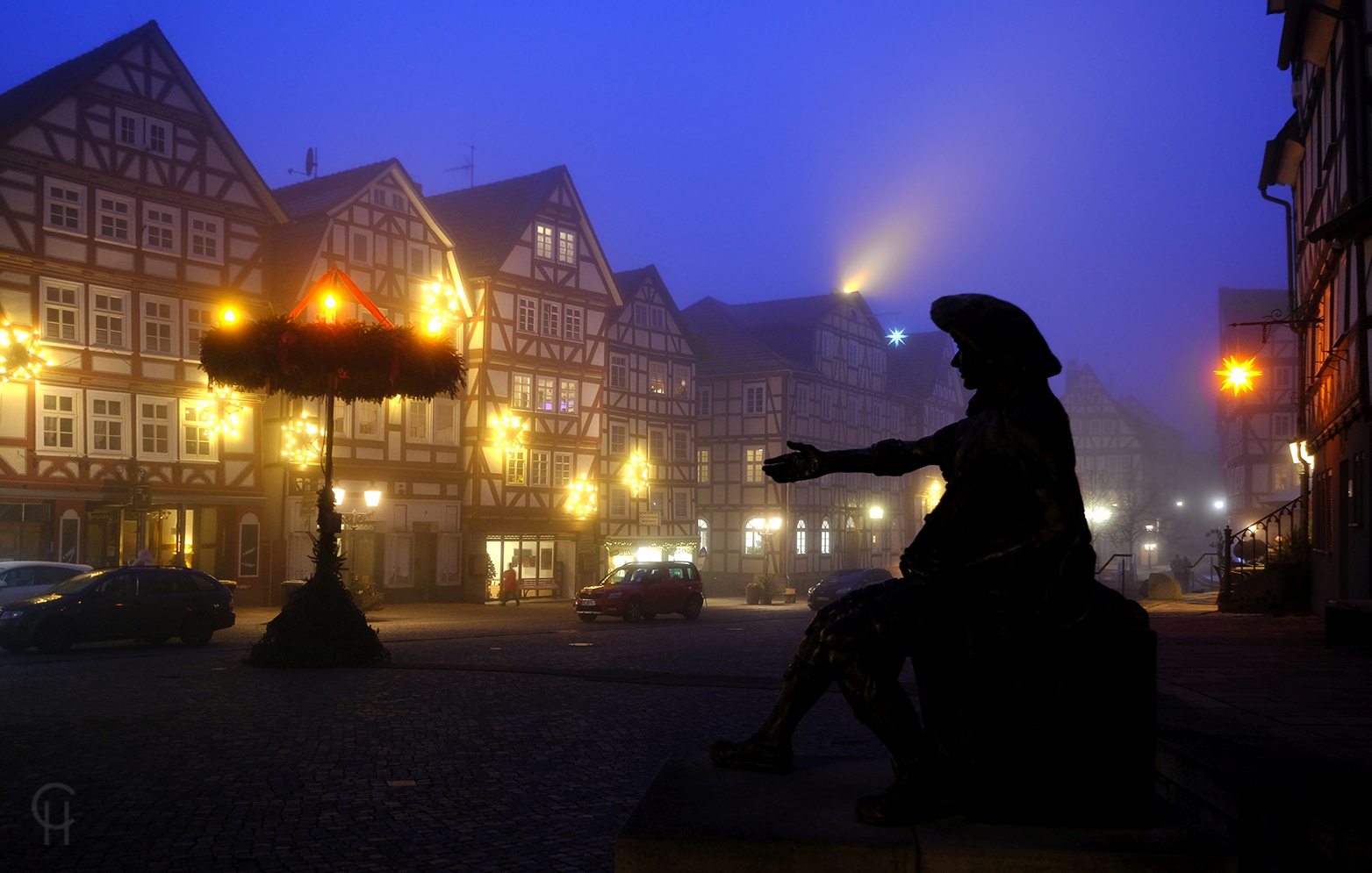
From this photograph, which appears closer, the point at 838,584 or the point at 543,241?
the point at 838,584

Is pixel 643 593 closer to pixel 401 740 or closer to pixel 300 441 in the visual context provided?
pixel 300 441

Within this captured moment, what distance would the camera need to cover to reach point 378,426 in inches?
1468

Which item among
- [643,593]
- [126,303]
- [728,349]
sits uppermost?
[728,349]

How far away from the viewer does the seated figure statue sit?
151 inches

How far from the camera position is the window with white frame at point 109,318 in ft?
101

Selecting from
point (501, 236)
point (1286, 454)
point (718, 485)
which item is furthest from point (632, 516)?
point (1286, 454)

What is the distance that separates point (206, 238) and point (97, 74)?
190 inches

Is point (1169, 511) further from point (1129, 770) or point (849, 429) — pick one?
point (1129, 770)

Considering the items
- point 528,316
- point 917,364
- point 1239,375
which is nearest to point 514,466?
point 528,316

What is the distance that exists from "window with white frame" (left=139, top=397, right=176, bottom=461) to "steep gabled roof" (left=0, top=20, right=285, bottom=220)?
646 cm

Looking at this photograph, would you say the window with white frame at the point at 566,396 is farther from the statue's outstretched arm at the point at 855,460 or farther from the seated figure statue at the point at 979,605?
the seated figure statue at the point at 979,605

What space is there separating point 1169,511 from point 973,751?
3487 inches

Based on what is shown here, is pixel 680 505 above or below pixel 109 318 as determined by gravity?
below

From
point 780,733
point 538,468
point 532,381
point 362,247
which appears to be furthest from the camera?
point 538,468
